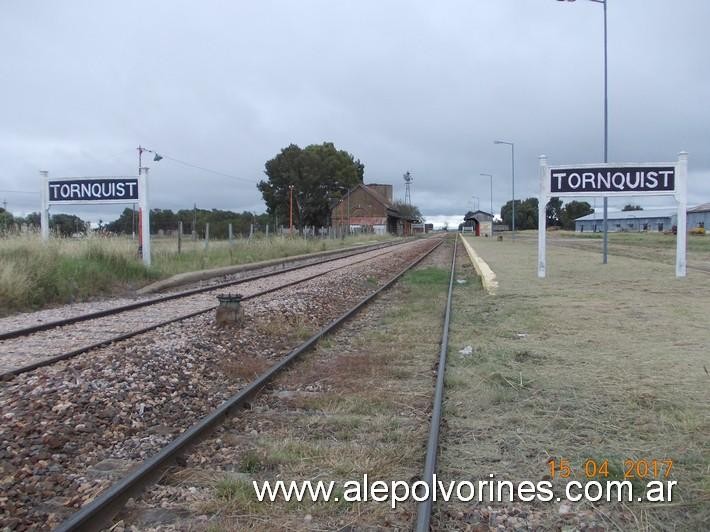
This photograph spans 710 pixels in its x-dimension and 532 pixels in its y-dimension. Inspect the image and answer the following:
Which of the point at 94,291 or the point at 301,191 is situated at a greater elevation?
the point at 301,191

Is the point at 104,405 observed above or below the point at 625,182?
below

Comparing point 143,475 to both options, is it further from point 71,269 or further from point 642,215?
point 642,215

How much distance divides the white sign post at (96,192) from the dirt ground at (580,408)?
1166 cm

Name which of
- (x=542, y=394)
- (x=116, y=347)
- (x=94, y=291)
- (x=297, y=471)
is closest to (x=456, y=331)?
(x=542, y=394)

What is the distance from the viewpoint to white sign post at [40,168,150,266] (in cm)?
1853

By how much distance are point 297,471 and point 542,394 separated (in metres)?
2.84

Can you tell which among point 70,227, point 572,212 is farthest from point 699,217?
point 70,227

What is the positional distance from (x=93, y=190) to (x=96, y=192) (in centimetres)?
14

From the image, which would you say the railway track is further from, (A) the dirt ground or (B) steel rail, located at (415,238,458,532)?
(A) the dirt ground

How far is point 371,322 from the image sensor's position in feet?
35.3

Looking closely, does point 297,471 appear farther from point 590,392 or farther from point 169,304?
point 169,304

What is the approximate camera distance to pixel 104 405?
18.1 ft

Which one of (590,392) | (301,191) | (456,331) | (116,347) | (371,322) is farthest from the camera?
(301,191)

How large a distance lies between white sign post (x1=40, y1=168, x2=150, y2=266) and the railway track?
10536mm
